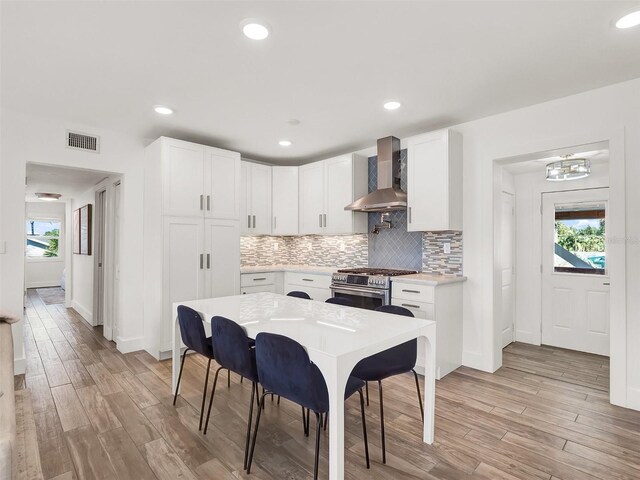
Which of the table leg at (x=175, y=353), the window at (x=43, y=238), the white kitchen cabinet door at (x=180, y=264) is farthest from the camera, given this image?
the window at (x=43, y=238)

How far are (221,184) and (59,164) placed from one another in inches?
64.3

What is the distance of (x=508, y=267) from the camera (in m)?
4.44

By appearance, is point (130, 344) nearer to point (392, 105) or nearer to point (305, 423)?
point (305, 423)

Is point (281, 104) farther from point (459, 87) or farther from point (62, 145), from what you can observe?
point (62, 145)

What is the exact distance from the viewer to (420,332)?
208 centimetres

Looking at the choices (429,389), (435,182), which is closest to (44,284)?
(435,182)

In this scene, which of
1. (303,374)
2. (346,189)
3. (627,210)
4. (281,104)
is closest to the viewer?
(303,374)

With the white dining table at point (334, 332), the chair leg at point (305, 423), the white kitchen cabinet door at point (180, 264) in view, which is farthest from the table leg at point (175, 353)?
the chair leg at point (305, 423)

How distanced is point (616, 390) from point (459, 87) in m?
2.73

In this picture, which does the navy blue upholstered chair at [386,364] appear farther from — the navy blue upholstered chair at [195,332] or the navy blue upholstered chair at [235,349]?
the navy blue upholstered chair at [195,332]

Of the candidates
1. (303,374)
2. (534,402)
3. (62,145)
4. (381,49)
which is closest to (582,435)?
(534,402)

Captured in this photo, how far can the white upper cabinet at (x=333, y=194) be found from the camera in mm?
4410

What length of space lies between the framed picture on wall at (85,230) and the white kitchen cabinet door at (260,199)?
2.92m

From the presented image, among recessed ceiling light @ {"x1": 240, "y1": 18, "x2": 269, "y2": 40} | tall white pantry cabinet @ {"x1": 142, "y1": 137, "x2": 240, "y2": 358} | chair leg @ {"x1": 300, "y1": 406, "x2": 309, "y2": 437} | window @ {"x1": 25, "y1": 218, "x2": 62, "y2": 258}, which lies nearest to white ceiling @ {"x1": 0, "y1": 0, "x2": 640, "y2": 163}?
recessed ceiling light @ {"x1": 240, "y1": 18, "x2": 269, "y2": 40}
